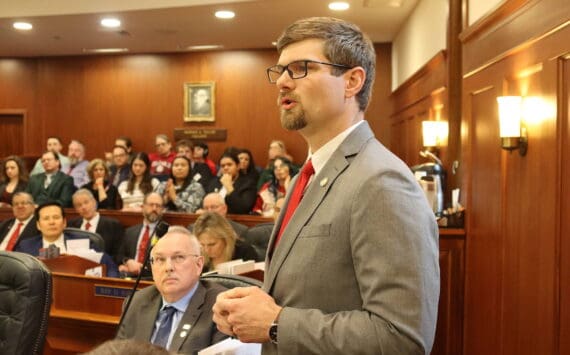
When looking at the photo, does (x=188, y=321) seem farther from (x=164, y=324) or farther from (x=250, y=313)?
(x=250, y=313)

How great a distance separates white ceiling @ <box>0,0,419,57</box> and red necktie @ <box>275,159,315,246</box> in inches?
200

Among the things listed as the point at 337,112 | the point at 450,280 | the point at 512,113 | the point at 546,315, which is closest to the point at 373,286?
the point at 337,112

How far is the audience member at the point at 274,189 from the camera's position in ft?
19.7

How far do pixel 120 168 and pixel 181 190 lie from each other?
1543 millimetres

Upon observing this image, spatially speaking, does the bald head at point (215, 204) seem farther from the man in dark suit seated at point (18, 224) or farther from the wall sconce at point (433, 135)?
the wall sconce at point (433, 135)

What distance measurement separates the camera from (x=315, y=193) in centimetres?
122

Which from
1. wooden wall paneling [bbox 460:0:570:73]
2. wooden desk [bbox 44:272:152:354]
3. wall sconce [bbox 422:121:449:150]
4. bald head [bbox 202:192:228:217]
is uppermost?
wooden wall paneling [bbox 460:0:570:73]

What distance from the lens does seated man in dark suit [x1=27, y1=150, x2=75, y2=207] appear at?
6.62m

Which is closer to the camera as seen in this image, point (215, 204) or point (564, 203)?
point (564, 203)

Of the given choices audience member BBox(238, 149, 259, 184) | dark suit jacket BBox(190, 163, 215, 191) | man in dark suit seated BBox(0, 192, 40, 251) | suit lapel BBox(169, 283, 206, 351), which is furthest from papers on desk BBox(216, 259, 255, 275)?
dark suit jacket BBox(190, 163, 215, 191)

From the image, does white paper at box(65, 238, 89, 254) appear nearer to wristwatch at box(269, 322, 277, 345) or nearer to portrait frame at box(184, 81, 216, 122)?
wristwatch at box(269, 322, 277, 345)

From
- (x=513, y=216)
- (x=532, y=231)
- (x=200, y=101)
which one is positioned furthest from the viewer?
(x=200, y=101)

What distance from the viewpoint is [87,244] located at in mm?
4309

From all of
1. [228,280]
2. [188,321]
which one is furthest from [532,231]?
[188,321]
